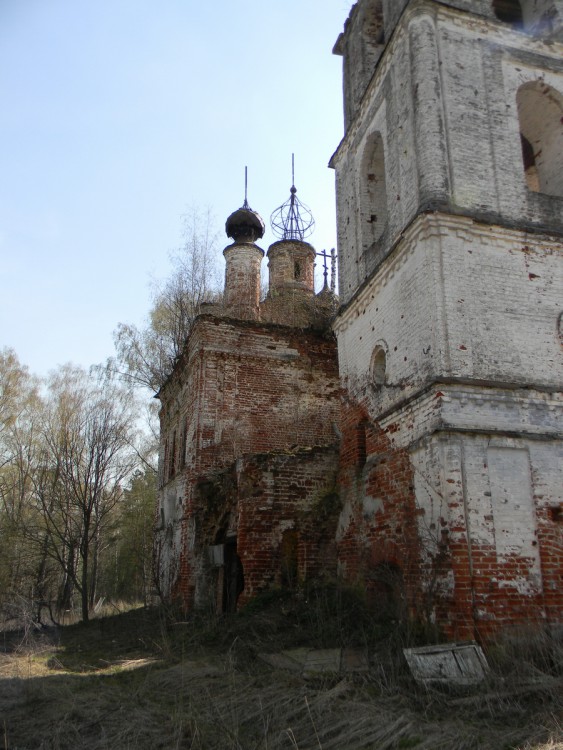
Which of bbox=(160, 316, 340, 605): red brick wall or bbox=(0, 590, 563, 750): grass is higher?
bbox=(160, 316, 340, 605): red brick wall

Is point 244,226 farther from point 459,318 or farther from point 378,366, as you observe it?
point 459,318

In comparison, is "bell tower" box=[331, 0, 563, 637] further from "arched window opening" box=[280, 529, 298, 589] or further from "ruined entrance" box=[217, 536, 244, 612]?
"ruined entrance" box=[217, 536, 244, 612]

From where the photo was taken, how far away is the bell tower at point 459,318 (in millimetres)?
7043

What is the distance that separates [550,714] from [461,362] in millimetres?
4076

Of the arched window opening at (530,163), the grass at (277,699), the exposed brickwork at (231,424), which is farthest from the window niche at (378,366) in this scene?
the arched window opening at (530,163)

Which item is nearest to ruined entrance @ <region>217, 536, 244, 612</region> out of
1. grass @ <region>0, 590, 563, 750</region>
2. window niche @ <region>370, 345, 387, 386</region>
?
grass @ <region>0, 590, 563, 750</region>

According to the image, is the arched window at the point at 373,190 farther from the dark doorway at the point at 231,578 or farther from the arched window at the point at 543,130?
the dark doorway at the point at 231,578

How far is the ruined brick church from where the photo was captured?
23.5 feet

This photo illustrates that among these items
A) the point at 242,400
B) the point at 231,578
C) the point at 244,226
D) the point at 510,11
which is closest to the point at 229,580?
the point at 231,578

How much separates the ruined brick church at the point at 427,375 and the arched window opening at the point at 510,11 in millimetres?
27

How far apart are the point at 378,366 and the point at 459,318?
A: 198cm

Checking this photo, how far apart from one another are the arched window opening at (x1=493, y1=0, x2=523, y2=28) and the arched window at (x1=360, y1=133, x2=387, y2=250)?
3.26 meters

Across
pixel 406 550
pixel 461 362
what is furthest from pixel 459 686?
pixel 461 362

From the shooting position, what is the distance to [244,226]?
661 inches
